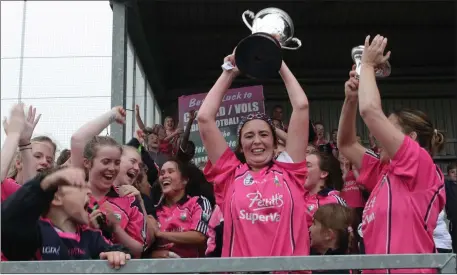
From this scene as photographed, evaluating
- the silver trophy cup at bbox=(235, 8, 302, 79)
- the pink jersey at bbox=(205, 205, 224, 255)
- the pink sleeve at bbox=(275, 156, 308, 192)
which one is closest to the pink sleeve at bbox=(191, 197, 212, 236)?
the pink jersey at bbox=(205, 205, 224, 255)

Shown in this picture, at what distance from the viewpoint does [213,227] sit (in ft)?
12.6

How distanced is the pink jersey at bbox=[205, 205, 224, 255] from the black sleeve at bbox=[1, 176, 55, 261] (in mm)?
1158

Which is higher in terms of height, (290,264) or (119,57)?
(119,57)

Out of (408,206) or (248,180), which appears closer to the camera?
(408,206)

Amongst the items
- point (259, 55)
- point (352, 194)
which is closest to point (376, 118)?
point (259, 55)

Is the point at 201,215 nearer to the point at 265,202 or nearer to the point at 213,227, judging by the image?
the point at 213,227

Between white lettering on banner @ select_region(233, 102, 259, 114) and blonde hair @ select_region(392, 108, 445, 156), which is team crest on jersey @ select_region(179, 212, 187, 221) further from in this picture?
white lettering on banner @ select_region(233, 102, 259, 114)

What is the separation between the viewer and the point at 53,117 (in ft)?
19.4

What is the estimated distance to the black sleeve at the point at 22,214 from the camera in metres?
2.69

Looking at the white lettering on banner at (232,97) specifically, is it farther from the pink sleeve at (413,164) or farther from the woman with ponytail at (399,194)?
the pink sleeve at (413,164)

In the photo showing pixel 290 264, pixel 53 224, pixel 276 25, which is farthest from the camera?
pixel 276 25

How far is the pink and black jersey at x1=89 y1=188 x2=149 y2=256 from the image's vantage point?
3693mm

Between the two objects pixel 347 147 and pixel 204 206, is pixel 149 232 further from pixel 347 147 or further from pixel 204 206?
pixel 347 147

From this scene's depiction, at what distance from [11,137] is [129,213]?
0.88m
